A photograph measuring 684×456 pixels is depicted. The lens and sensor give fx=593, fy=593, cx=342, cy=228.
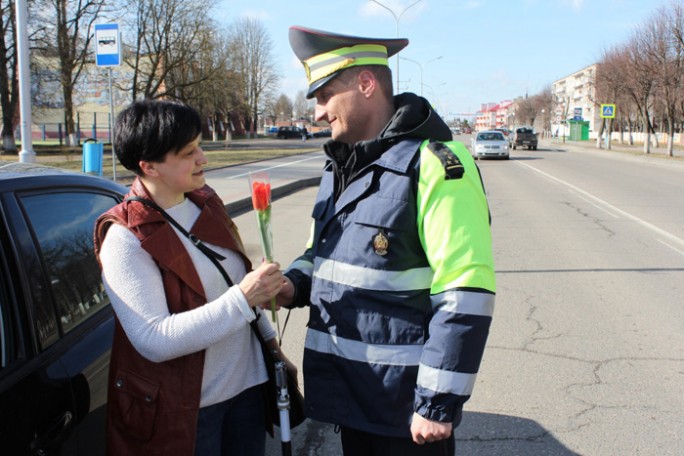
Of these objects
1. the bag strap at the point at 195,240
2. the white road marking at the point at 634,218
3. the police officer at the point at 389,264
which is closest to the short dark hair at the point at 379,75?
the police officer at the point at 389,264

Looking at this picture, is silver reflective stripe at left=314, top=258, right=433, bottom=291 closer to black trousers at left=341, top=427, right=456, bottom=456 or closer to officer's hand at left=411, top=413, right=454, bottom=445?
officer's hand at left=411, top=413, right=454, bottom=445

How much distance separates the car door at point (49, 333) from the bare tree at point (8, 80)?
A: 31.9m

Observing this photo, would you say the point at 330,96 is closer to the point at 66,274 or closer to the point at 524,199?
A: the point at 66,274

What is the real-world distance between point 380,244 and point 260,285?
40cm

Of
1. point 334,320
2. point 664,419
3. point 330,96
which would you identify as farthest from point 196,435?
point 664,419

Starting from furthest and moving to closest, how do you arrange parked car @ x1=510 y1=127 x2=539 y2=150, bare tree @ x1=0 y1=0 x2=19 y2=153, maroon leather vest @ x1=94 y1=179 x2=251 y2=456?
parked car @ x1=510 y1=127 x2=539 y2=150 → bare tree @ x1=0 y1=0 x2=19 y2=153 → maroon leather vest @ x1=94 y1=179 x2=251 y2=456

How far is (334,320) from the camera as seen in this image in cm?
201

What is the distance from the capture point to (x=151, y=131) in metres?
1.90

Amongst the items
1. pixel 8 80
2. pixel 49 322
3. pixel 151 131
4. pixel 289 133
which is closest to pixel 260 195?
pixel 151 131

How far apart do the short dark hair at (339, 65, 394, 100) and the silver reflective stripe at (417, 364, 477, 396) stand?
96cm

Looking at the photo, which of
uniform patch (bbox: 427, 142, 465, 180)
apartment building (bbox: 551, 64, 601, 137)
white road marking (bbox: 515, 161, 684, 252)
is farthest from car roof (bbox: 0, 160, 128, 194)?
apartment building (bbox: 551, 64, 601, 137)

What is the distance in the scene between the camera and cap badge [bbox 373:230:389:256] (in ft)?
6.10

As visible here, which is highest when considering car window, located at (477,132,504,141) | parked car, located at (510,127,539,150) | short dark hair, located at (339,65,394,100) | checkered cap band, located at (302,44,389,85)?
parked car, located at (510,127,539,150)

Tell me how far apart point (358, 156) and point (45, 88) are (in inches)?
1512
